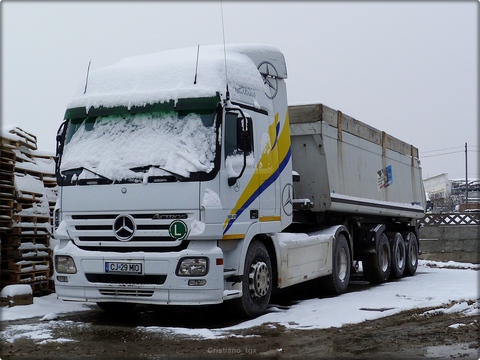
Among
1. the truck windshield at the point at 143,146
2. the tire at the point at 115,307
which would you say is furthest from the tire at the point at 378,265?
the truck windshield at the point at 143,146

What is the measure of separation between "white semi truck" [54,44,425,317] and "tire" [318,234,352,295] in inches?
66.2

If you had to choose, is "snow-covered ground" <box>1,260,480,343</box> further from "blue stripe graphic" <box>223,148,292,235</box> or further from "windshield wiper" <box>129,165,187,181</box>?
"windshield wiper" <box>129,165,187,181</box>

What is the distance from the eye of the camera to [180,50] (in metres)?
9.63

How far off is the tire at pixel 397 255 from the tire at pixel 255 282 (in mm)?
7024

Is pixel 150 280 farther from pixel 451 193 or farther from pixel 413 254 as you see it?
pixel 451 193

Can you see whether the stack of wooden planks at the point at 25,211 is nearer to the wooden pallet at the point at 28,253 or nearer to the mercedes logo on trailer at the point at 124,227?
the wooden pallet at the point at 28,253

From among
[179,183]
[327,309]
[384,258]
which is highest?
[179,183]

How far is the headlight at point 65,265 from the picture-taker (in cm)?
830

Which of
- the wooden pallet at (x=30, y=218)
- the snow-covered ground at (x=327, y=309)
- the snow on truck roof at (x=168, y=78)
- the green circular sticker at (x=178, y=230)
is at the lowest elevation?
the snow-covered ground at (x=327, y=309)

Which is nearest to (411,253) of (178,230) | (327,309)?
(327,309)

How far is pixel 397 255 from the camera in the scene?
1562 centimetres

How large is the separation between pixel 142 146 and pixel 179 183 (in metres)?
0.77

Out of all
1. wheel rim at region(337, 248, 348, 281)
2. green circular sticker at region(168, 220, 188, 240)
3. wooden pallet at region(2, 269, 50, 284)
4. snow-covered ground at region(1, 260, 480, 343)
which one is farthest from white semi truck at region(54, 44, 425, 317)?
wheel rim at region(337, 248, 348, 281)

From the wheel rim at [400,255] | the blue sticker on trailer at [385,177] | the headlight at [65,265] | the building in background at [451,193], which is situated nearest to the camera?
the headlight at [65,265]
